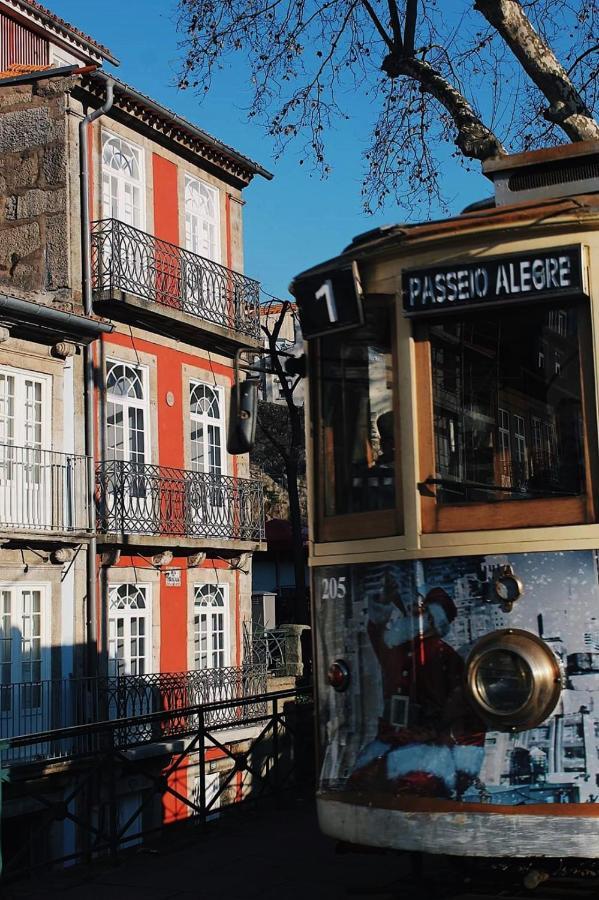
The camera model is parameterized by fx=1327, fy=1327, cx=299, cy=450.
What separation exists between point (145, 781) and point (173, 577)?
345cm

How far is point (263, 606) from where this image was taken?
26453mm

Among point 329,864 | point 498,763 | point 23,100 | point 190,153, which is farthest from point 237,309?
point 498,763

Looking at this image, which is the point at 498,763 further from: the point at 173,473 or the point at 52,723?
the point at 173,473

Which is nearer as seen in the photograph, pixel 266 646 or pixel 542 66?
pixel 542 66

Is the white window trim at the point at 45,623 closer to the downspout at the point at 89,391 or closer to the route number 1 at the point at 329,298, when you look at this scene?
the downspout at the point at 89,391

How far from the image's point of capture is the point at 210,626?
23.2 meters

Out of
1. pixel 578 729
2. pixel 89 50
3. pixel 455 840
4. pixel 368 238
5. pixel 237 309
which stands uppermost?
pixel 89 50

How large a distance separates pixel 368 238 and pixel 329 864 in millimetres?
4406

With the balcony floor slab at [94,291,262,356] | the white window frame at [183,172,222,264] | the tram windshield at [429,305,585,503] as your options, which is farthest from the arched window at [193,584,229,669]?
the tram windshield at [429,305,585,503]

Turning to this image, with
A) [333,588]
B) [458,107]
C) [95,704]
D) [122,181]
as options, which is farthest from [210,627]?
[333,588]

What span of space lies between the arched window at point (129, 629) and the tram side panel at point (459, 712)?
46.5 feet

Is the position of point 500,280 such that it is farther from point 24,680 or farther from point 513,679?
point 24,680

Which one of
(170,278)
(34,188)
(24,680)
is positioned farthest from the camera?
(170,278)

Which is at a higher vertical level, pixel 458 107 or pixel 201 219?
pixel 201 219
